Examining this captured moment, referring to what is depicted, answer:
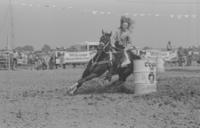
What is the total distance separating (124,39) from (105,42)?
0.49 metres

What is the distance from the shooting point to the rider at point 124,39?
42.0 feet

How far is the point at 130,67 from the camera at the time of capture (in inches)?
518

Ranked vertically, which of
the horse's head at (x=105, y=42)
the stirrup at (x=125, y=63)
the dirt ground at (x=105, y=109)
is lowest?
the dirt ground at (x=105, y=109)

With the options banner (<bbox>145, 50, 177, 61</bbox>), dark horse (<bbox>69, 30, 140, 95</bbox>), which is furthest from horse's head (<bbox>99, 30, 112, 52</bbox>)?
banner (<bbox>145, 50, 177, 61</bbox>)

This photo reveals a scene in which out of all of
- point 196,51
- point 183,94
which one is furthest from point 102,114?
point 196,51

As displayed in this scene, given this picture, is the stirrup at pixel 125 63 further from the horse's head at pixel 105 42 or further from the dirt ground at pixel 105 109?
the dirt ground at pixel 105 109

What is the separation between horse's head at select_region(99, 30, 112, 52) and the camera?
496 inches

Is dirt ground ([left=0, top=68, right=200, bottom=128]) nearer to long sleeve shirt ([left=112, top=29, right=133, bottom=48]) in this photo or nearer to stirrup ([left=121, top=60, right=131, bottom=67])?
stirrup ([left=121, top=60, right=131, bottom=67])

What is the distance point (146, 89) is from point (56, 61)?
79.9ft

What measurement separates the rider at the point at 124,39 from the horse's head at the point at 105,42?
19 cm

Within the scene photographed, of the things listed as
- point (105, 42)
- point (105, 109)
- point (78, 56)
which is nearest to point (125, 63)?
point (105, 42)

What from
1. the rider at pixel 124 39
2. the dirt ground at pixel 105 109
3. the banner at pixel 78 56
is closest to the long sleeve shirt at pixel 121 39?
the rider at pixel 124 39

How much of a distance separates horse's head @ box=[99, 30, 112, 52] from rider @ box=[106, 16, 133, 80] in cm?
19

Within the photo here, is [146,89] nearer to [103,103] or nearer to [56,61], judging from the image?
[103,103]
